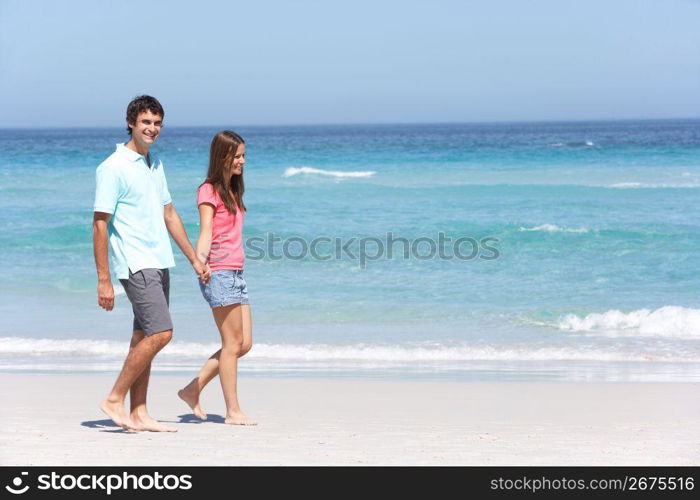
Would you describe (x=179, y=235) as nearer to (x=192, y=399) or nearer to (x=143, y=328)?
(x=143, y=328)

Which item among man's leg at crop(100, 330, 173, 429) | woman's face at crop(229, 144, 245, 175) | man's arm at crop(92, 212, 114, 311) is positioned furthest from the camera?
woman's face at crop(229, 144, 245, 175)

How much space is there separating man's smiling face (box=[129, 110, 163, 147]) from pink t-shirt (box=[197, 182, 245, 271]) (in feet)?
1.11

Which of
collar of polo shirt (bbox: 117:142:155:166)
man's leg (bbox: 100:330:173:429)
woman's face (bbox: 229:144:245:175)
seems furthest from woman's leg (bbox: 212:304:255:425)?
collar of polo shirt (bbox: 117:142:155:166)

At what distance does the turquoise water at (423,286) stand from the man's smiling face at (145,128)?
289 cm

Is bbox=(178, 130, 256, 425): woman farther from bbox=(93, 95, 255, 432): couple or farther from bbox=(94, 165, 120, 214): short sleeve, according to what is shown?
bbox=(94, 165, 120, 214): short sleeve

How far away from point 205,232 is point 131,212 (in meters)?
0.36

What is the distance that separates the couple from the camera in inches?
162

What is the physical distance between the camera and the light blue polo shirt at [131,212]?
409 cm

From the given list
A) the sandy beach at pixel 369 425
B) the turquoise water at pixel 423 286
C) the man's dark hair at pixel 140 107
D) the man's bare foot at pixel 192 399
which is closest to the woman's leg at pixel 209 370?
the man's bare foot at pixel 192 399

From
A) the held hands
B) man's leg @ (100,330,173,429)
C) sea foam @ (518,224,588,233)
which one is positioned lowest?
sea foam @ (518,224,588,233)

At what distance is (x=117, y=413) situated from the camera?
4.32 m

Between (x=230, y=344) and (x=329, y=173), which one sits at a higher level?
(x=230, y=344)

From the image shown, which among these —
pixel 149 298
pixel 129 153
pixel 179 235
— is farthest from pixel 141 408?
pixel 129 153
